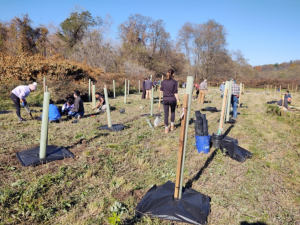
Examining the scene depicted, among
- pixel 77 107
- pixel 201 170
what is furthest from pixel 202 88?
pixel 201 170

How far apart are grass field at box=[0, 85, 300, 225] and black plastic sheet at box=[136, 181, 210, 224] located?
105mm

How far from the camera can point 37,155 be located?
3951 mm

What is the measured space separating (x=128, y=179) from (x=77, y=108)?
17.0ft

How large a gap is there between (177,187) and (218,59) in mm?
42177

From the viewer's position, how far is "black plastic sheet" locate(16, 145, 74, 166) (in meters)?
3.72

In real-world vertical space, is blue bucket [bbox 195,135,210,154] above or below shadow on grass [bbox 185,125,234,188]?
above

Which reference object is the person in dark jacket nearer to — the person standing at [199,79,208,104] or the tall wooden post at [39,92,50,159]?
the tall wooden post at [39,92,50,159]

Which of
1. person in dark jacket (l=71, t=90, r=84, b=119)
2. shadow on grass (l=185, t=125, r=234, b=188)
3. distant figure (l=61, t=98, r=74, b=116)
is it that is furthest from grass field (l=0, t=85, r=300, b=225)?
distant figure (l=61, t=98, r=74, b=116)

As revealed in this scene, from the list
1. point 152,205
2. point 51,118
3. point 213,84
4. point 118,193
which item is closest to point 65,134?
point 51,118

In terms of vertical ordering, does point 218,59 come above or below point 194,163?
above

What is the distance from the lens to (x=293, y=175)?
3.71 meters

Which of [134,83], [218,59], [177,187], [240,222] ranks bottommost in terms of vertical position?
[240,222]

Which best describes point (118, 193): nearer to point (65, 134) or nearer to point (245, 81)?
point (65, 134)

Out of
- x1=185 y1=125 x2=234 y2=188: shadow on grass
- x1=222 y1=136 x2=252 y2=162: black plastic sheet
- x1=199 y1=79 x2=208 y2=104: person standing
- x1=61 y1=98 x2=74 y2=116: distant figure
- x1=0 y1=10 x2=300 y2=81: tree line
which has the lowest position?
x1=185 y1=125 x2=234 y2=188: shadow on grass
